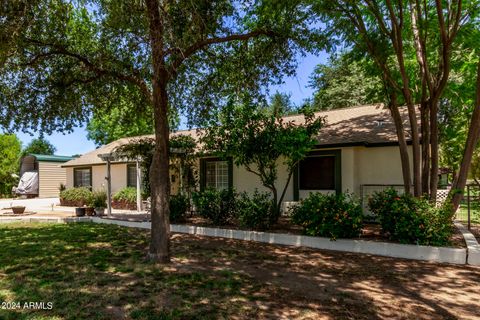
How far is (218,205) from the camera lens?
1138 centimetres

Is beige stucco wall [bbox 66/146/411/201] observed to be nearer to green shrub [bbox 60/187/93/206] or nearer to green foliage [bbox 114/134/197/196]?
green foliage [bbox 114/134/197/196]

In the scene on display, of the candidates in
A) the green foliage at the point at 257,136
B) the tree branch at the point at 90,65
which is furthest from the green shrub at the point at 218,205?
the tree branch at the point at 90,65

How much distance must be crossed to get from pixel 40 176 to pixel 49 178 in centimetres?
85

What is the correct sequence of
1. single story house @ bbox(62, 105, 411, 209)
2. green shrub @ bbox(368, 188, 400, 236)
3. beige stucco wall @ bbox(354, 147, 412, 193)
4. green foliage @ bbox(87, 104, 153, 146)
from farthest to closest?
single story house @ bbox(62, 105, 411, 209) < beige stucco wall @ bbox(354, 147, 412, 193) < green foliage @ bbox(87, 104, 153, 146) < green shrub @ bbox(368, 188, 400, 236)

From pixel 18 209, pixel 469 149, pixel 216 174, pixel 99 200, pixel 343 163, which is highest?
pixel 469 149

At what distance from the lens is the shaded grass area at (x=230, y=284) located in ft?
14.4

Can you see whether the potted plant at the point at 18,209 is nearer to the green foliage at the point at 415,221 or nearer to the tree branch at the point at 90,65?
the tree branch at the point at 90,65

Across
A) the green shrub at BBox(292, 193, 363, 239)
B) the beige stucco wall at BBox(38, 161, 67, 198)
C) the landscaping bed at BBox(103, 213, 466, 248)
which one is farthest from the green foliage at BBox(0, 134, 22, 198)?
the green shrub at BBox(292, 193, 363, 239)

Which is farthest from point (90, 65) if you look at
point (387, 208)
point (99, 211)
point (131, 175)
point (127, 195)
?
point (131, 175)

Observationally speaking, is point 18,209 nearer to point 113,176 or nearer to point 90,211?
point 90,211

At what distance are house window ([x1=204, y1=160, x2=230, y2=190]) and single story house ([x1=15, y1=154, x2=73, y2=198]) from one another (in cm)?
1943

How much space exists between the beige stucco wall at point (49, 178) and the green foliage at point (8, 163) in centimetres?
474

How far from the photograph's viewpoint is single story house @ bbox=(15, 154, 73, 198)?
28.5m

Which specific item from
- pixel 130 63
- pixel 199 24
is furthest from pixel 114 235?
A: pixel 199 24
